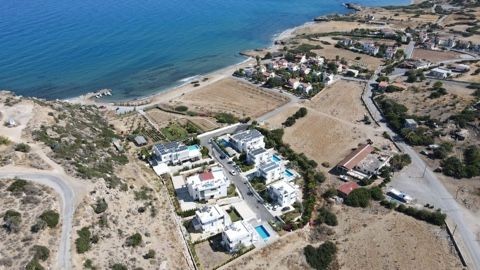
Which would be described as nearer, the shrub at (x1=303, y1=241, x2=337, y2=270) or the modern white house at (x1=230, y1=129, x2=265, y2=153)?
the shrub at (x1=303, y1=241, x2=337, y2=270)

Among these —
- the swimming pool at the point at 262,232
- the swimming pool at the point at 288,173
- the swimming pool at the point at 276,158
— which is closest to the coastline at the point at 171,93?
the swimming pool at the point at 276,158

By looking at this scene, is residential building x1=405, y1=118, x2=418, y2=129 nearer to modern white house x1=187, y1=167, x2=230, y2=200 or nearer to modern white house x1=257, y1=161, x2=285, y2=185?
modern white house x1=257, y1=161, x2=285, y2=185

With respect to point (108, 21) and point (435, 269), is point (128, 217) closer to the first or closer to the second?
point (435, 269)

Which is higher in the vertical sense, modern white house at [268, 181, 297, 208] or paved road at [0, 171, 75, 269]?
paved road at [0, 171, 75, 269]

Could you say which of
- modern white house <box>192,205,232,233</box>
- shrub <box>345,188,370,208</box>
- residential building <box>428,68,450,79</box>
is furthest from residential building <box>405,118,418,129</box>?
modern white house <box>192,205,232,233</box>

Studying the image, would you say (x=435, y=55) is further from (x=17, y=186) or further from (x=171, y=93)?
(x=17, y=186)

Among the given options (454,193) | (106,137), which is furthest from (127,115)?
(454,193)
